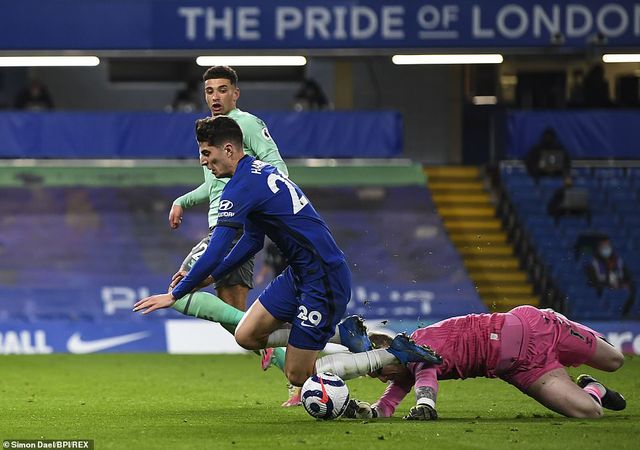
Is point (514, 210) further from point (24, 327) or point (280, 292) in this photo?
point (280, 292)

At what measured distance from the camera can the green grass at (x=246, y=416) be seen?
7.14 meters

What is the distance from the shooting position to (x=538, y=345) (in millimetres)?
8445

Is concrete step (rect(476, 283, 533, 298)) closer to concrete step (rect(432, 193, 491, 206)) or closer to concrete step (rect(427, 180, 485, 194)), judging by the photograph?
concrete step (rect(432, 193, 491, 206))

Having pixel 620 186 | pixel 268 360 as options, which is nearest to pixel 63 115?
pixel 620 186

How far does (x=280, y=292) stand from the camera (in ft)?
27.5

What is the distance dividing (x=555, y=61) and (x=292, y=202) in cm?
1699

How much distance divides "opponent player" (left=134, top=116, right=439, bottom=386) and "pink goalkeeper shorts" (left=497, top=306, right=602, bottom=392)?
1.69 feet

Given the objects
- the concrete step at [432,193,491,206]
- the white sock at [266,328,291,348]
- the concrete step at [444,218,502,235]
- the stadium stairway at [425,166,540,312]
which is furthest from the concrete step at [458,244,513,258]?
the white sock at [266,328,291,348]

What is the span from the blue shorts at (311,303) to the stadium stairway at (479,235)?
9515mm

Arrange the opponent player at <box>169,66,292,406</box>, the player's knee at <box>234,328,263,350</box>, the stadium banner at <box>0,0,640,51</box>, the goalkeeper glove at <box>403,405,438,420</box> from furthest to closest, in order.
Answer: the stadium banner at <box>0,0,640,51</box> → the opponent player at <box>169,66,292,406</box> → the player's knee at <box>234,328,263,350</box> → the goalkeeper glove at <box>403,405,438,420</box>

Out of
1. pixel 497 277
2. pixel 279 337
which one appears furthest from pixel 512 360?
pixel 497 277

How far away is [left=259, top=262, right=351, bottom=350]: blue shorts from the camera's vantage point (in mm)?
8219

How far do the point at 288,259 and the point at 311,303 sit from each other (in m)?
0.32

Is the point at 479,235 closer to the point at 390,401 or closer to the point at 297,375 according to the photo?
the point at 390,401
